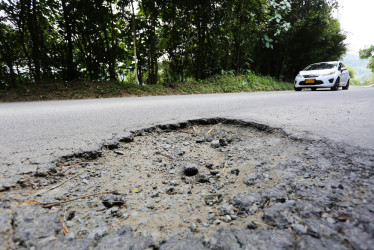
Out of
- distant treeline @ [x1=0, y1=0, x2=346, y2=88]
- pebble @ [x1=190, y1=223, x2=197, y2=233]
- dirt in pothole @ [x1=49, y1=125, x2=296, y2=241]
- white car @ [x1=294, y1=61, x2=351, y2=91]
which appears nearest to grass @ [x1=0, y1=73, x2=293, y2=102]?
distant treeline @ [x1=0, y1=0, x2=346, y2=88]

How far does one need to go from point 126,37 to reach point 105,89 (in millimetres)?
3058

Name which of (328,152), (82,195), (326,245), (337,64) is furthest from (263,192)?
(337,64)

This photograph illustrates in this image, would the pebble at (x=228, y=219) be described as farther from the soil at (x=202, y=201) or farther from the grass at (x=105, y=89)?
the grass at (x=105, y=89)

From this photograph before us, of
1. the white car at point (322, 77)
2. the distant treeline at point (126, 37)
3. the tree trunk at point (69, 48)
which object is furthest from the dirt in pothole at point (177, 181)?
the white car at point (322, 77)

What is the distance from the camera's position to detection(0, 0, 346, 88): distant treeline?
723 centimetres

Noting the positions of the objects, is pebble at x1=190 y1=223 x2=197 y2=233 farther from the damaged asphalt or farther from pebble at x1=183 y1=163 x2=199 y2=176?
pebble at x1=183 y1=163 x2=199 y2=176

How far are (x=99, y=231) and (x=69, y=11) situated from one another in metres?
8.44

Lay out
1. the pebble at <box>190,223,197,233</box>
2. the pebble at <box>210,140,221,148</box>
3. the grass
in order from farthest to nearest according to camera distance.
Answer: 1. the grass
2. the pebble at <box>210,140,221,148</box>
3. the pebble at <box>190,223,197,233</box>

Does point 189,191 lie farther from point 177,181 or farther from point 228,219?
point 228,219

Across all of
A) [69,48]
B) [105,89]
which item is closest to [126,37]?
[69,48]

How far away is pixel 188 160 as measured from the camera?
5.52 ft

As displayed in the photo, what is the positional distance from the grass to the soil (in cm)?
504

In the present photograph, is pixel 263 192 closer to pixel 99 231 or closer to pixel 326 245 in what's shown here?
pixel 326 245

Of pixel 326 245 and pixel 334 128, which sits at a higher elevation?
pixel 334 128
